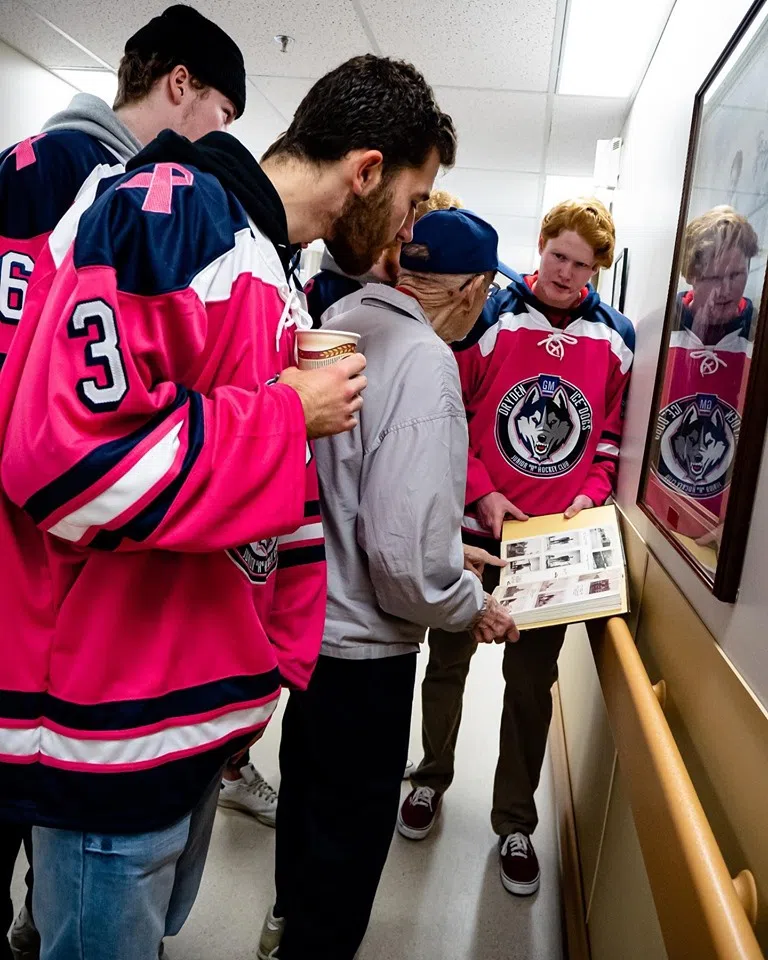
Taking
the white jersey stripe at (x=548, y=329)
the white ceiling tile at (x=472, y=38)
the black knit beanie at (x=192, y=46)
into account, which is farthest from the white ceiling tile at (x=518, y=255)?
the black knit beanie at (x=192, y=46)

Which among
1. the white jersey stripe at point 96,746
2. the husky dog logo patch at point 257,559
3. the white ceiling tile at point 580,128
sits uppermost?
the white ceiling tile at point 580,128

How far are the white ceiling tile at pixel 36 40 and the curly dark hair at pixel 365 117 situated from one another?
8.82ft

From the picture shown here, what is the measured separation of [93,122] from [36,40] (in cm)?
241

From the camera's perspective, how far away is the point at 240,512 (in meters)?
0.78

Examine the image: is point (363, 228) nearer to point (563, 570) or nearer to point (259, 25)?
point (563, 570)

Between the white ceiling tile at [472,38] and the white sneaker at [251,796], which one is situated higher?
the white ceiling tile at [472,38]

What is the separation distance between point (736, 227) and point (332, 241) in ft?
2.06

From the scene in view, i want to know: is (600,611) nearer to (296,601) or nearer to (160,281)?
(296,601)

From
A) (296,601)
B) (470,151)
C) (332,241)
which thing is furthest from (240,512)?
(470,151)

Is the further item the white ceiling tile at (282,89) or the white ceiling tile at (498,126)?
Answer: the white ceiling tile at (282,89)

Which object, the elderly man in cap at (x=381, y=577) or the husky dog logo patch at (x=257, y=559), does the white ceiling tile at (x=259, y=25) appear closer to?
the elderly man in cap at (x=381, y=577)

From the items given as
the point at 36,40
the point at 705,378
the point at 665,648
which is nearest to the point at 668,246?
the point at 705,378

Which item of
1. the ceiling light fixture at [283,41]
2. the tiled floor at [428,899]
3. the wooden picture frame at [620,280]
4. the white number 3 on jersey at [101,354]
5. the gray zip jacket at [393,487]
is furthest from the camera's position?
the ceiling light fixture at [283,41]

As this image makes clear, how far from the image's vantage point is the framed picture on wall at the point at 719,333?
1005 mm
